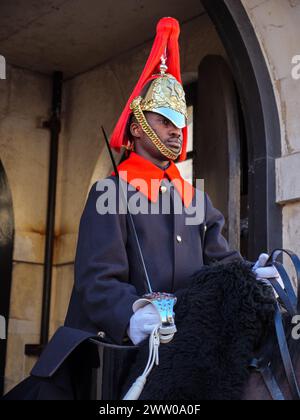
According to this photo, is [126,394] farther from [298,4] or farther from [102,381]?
[298,4]

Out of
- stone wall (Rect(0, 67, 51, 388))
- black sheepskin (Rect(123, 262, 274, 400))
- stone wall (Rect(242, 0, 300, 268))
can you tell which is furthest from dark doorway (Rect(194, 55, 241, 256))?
black sheepskin (Rect(123, 262, 274, 400))

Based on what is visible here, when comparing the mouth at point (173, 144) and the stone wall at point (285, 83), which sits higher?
the stone wall at point (285, 83)

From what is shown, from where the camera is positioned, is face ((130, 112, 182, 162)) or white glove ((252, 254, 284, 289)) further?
face ((130, 112, 182, 162))

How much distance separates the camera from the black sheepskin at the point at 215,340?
2.27 metres

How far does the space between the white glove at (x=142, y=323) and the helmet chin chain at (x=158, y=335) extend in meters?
0.04

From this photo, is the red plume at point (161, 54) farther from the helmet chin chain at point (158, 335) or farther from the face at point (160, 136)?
the helmet chin chain at point (158, 335)

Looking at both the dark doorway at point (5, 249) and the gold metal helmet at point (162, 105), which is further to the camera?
the dark doorway at point (5, 249)

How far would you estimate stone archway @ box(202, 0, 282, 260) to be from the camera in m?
4.23

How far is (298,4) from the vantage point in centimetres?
440

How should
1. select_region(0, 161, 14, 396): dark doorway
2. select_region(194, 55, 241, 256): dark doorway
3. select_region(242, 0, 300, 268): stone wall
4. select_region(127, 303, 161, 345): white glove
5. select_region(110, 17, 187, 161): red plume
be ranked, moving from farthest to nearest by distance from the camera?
1. select_region(0, 161, 14, 396): dark doorway
2. select_region(194, 55, 241, 256): dark doorway
3. select_region(242, 0, 300, 268): stone wall
4. select_region(110, 17, 187, 161): red plume
5. select_region(127, 303, 161, 345): white glove

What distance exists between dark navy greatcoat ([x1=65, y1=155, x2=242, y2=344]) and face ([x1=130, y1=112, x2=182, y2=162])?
0.18 feet

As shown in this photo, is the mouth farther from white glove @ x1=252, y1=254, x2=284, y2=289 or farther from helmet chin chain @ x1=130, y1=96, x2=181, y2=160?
white glove @ x1=252, y1=254, x2=284, y2=289

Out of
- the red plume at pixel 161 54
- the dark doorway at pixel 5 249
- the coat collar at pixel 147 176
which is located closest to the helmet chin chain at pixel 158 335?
the coat collar at pixel 147 176
